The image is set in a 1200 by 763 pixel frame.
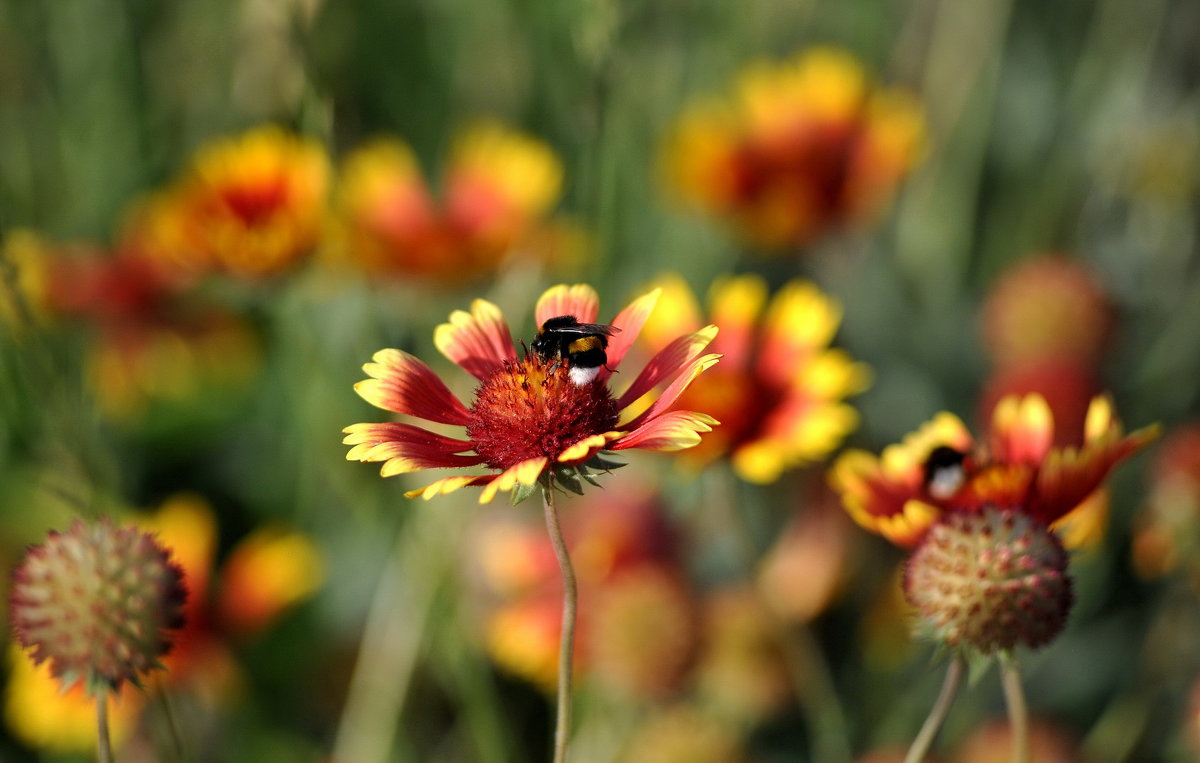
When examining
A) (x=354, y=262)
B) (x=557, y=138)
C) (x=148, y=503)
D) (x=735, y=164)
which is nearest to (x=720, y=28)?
(x=557, y=138)

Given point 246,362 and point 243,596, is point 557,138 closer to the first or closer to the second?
point 246,362

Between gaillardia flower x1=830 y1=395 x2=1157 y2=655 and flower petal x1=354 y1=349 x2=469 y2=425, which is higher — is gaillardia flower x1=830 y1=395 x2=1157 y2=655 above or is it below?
below

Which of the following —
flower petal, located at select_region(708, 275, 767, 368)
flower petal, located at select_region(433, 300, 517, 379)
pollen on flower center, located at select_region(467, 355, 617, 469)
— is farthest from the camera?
flower petal, located at select_region(708, 275, 767, 368)

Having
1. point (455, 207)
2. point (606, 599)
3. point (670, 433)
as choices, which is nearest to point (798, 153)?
point (455, 207)

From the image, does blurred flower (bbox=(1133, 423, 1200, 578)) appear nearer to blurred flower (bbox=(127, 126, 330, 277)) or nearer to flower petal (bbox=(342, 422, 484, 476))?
flower petal (bbox=(342, 422, 484, 476))

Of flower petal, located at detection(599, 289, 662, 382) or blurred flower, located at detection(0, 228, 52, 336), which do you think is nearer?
flower petal, located at detection(599, 289, 662, 382)

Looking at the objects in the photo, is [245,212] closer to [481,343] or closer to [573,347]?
[481,343]

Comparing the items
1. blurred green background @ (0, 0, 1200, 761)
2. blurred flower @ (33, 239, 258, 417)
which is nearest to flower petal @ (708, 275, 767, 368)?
blurred green background @ (0, 0, 1200, 761)

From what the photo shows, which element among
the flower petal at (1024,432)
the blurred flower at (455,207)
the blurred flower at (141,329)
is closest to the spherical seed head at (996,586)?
the flower petal at (1024,432)
